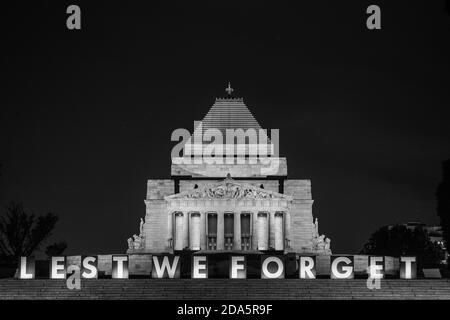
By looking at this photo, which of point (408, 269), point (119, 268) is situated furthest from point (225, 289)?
point (408, 269)

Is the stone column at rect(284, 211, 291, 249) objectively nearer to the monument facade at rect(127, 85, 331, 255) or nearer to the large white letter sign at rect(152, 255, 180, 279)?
the monument facade at rect(127, 85, 331, 255)

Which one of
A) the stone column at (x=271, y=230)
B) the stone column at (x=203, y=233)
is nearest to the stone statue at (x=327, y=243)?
the stone column at (x=271, y=230)

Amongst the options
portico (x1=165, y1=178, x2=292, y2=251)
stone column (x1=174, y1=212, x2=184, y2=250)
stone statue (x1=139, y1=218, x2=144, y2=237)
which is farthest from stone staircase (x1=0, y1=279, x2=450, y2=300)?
stone statue (x1=139, y1=218, x2=144, y2=237)

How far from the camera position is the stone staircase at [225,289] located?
195 ft

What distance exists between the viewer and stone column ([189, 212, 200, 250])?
101m

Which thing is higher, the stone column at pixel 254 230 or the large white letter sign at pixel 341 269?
the stone column at pixel 254 230

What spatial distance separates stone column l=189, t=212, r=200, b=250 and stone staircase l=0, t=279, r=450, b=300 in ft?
129

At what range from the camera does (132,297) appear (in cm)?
5953

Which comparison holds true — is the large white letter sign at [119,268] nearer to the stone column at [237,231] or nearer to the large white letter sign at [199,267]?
the large white letter sign at [199,267]

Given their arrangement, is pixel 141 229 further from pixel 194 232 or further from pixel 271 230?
pixel 271 230

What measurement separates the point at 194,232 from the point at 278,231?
8.94 m

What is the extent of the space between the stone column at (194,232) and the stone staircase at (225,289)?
39241 mm

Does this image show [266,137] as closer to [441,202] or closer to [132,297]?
[441,202]
